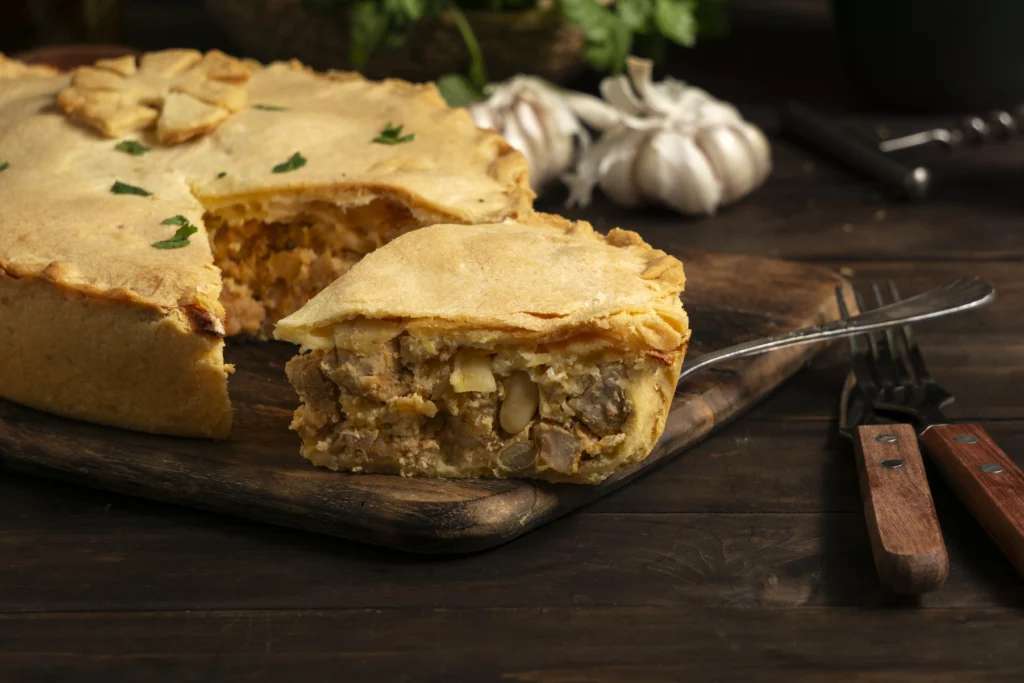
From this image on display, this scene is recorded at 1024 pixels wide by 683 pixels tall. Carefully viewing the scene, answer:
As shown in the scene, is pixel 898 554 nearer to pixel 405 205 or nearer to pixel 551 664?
pixel 551 664

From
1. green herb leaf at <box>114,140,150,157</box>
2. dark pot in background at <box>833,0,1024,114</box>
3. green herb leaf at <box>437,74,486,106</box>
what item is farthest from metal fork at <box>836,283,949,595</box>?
dark pot in background at <box>833,0,1024,114</box>

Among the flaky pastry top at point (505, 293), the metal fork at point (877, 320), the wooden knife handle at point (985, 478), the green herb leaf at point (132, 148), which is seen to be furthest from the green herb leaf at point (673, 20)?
the wooden knife handle at point (985, 478)

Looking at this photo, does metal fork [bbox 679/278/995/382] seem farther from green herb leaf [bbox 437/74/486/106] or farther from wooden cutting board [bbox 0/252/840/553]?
green herb leaf [bbox 437/74/486/106]

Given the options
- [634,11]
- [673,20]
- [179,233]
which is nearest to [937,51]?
[673,20]

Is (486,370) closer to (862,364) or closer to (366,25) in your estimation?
(862,364)

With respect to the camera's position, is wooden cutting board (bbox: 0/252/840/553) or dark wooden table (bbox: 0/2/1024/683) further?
wooden cutting board (bbox: 0/252/840/553)

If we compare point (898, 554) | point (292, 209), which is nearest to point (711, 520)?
point (898, 554)

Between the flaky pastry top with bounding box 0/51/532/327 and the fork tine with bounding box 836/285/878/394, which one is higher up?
the flaky pastry top with bounding box 0/51/532/327
